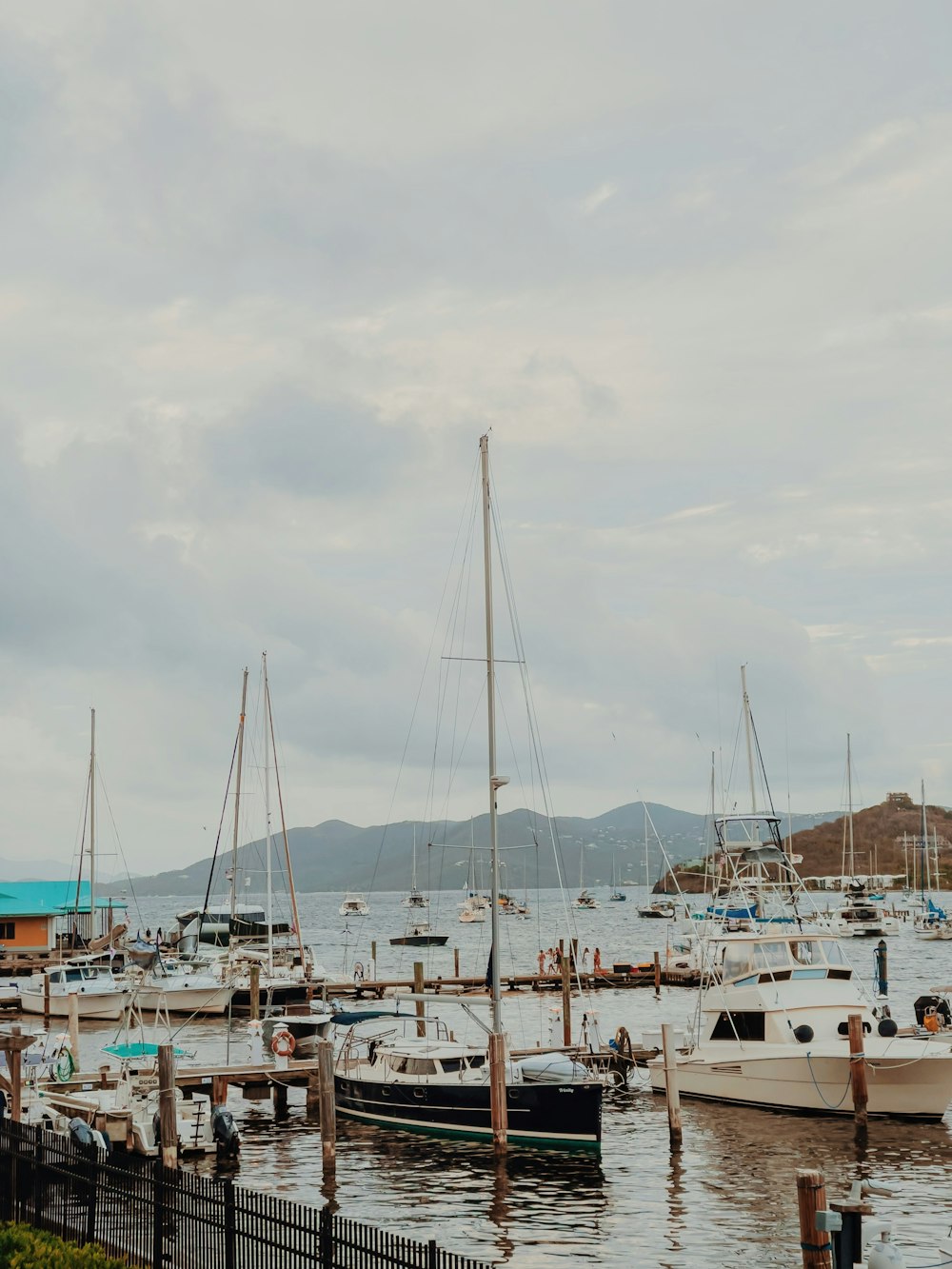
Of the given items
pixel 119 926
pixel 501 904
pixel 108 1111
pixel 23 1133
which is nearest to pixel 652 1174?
pixel 108 1111

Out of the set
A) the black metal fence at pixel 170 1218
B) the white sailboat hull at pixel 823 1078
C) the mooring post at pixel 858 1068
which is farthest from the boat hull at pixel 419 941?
the black metal fence at pixel 170 1218

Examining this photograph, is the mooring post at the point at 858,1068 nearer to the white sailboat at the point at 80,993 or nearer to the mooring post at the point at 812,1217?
the mooring post at the point at 812,1217

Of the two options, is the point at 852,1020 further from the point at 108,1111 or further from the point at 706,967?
the point at 108,1111

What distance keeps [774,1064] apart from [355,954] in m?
107

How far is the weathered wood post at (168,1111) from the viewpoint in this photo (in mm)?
30719

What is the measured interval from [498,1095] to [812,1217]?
50.8ft

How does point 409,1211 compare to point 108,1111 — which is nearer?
point 409,1211

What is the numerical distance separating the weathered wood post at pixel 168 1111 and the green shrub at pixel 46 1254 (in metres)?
12.1

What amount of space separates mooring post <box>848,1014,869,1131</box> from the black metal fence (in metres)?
19.5

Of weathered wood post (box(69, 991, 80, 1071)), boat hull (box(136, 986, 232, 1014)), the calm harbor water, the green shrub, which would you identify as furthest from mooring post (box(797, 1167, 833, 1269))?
boat hull (box(136, 986, 232, 1014))

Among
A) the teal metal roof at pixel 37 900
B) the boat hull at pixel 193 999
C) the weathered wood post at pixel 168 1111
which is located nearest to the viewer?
the weathered wood post at pixel 168 1111

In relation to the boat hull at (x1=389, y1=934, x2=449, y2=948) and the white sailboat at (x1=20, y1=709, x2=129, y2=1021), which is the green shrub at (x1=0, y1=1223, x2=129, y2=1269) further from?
the boat hull at (x1=389, y1=934, x2=449, y2=948)

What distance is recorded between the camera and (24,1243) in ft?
60.0

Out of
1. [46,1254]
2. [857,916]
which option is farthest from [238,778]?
[857,916]
